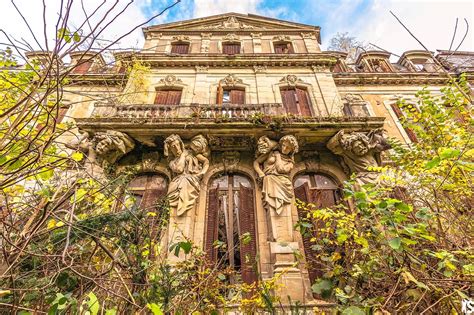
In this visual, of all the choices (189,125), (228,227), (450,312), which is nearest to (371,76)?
(189,125)

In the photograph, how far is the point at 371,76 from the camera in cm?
1291

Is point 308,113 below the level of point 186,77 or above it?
below

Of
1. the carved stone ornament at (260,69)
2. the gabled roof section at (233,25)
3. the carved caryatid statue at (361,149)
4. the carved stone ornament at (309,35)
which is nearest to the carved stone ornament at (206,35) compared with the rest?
the gabled roof section at (233,25)

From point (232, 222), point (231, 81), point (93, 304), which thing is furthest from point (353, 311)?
point (231, 81)

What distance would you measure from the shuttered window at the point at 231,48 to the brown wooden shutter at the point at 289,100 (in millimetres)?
4442

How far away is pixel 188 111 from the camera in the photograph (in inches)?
335

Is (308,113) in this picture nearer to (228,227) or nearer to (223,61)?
(223,61)

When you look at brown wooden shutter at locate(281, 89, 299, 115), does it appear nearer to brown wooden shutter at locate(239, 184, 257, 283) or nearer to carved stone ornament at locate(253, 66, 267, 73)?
carved stone ornament at locate(253, 66, 267, 73)

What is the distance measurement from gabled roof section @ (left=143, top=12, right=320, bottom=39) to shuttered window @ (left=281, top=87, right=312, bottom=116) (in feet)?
19.4

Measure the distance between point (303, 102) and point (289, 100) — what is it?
61 centimetres

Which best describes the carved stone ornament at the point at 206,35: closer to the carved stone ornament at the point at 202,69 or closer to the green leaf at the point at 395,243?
the carved stone ornament at the point at 202,69

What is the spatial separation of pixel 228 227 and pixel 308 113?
6100mm

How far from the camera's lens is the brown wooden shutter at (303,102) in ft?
34.4

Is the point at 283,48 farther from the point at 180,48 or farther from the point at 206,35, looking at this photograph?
the point at 180,48
